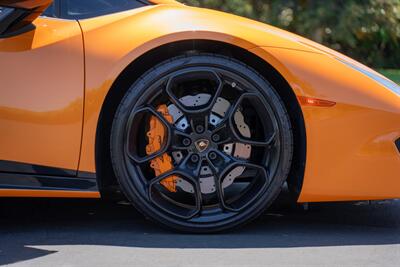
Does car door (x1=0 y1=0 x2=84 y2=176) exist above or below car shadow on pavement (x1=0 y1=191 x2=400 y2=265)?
above

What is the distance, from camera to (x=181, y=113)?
385 cm

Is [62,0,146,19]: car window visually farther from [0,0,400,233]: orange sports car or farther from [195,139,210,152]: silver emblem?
[195,139,210,152]: silver emblem

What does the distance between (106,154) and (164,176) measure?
34cm

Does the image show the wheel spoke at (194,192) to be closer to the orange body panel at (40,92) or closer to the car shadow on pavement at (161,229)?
the car shadow on pavement at (161,229)

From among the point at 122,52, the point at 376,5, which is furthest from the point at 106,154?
the point at 376,5

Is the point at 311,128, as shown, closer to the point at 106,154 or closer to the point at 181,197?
the point at 181,197

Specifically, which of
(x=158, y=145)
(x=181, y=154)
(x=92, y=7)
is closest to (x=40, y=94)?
(x=92, y=7)

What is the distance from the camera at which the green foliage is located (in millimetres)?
10102

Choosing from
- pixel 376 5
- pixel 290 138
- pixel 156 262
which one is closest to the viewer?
pixel 156 262

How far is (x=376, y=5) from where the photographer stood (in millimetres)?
10336

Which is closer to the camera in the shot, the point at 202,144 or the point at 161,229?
the point at 202,144

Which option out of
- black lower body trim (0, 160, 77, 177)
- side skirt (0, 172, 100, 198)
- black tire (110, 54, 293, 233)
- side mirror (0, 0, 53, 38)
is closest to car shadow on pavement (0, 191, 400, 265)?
black tire (110, 54, 293, 233)

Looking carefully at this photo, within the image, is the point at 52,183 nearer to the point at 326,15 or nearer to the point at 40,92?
the point at 40,92

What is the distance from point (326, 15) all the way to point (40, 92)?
281 inches
